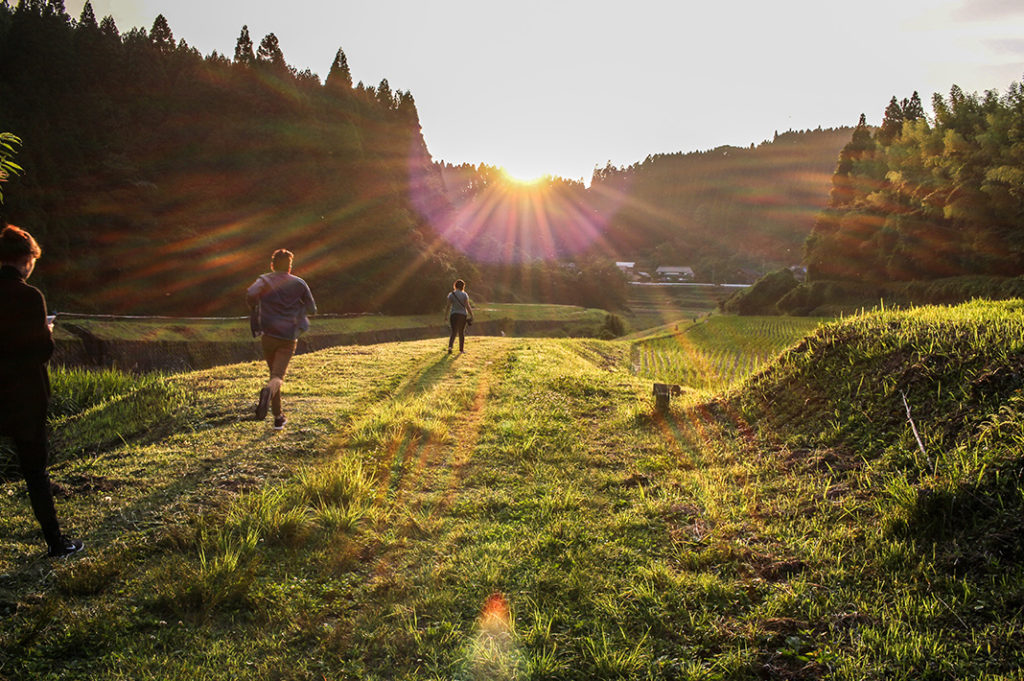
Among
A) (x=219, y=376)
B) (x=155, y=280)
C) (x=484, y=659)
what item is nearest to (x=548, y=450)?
(x=484, y=659)

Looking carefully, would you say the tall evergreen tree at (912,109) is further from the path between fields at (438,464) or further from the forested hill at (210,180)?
the path between fields at (438,464)

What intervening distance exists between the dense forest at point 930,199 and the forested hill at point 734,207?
7245cm

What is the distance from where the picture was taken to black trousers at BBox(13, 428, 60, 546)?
12.1ft

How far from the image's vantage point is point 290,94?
185 ft

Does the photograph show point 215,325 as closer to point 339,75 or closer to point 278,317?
point 278,317

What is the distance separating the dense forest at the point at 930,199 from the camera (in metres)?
34.1

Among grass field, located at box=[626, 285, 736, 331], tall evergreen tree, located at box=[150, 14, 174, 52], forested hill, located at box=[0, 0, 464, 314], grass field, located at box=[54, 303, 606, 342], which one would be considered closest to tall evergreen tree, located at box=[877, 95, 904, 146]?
grass field, located at box=[626, 285, 736, 331]

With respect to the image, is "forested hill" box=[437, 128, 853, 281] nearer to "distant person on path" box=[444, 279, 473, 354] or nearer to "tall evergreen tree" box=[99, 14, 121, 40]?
"tall evergreen tree" box=[99, 14, 121, 40]

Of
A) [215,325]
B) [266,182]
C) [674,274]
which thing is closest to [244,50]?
[266,182]

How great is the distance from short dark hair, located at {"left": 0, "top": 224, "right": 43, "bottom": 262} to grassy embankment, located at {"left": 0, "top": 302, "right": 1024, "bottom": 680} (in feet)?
7.25

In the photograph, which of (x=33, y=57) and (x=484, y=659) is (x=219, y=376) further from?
(x=33, y=57)

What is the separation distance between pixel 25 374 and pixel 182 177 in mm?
52245

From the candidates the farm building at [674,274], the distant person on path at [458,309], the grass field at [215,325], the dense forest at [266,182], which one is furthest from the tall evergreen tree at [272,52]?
the farm building at [674,274]

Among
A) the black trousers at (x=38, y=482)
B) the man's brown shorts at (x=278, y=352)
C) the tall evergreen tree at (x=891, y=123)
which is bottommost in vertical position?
the black trousers at (x=38, y=482)
